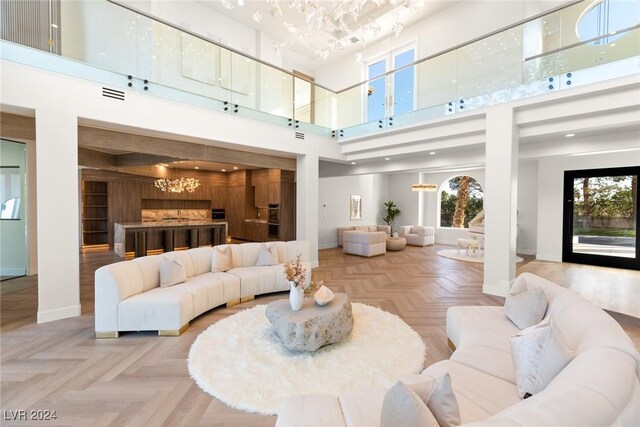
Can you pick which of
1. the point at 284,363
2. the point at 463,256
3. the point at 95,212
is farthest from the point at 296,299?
the point at 95,212

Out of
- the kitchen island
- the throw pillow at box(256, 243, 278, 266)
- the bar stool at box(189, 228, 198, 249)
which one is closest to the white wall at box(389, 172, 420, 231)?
the kitchen island

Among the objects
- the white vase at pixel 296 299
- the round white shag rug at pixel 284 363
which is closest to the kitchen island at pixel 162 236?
the round white shag rug at pixel 284 363

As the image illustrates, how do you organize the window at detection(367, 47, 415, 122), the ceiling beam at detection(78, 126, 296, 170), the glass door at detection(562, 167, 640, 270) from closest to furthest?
the ceiling beam at detection(78, 126, 296, 170), the window at detection(367, 47, 415, 122), the glass door at detection(562, 167, 640, 270)

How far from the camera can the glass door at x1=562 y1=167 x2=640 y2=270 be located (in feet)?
22.4

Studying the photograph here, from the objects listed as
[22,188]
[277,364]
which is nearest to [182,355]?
[277,364]

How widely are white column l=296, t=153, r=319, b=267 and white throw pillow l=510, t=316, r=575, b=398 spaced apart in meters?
5.44

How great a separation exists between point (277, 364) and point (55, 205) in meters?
3.69

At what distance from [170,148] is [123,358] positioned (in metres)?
3.75

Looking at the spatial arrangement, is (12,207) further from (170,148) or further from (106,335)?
(106,335)

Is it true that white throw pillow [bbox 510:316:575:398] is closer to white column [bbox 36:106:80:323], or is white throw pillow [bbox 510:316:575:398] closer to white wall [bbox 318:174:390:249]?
white column [bbox 36:106:80:323]

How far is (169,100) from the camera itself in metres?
4.80

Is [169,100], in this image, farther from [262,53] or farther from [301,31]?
[262,53]

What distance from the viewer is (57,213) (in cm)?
381

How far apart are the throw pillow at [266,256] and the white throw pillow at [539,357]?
398cm
